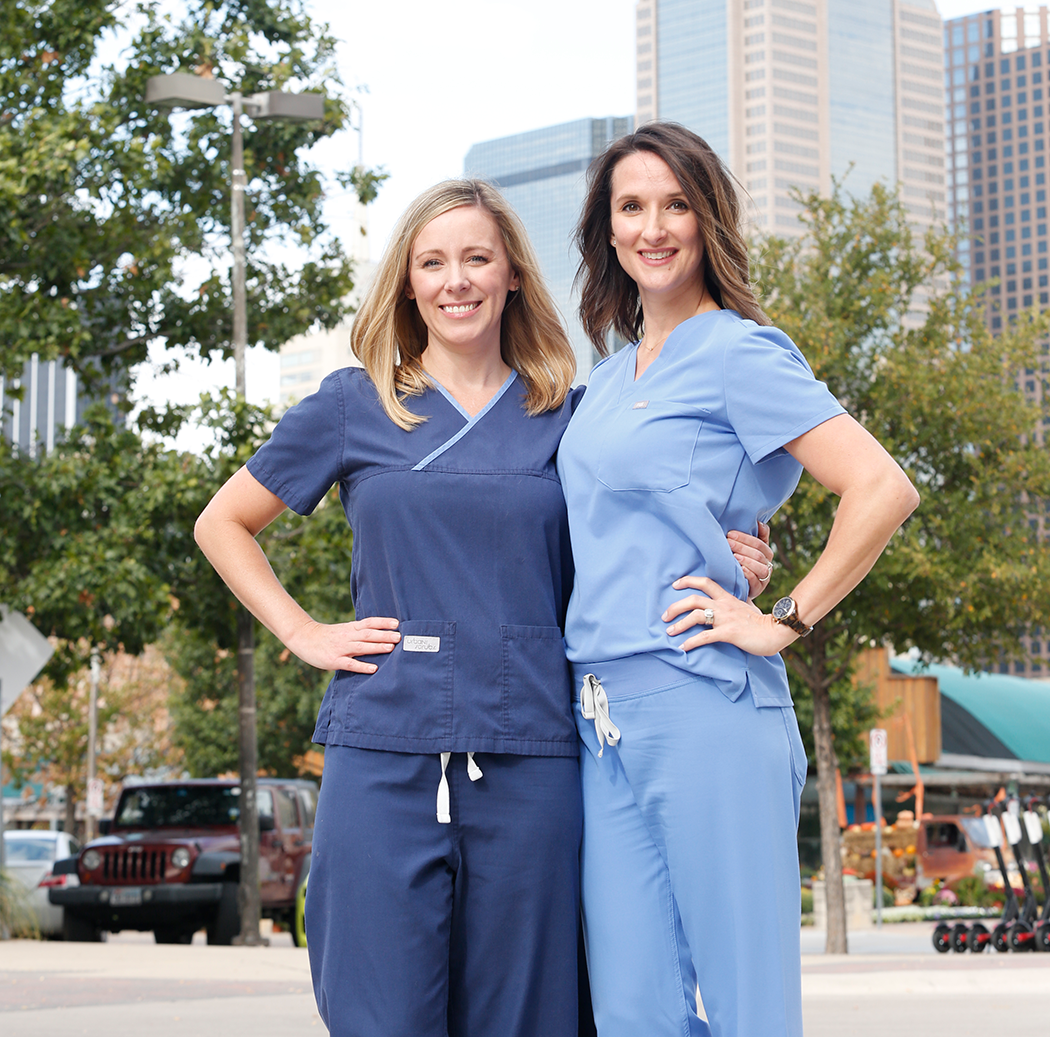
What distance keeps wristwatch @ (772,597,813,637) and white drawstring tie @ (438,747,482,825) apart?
25.3 inches

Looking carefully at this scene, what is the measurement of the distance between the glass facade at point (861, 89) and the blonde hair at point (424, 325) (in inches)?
7200

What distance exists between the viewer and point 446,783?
278 centimetres

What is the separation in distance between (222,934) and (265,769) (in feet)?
74.3

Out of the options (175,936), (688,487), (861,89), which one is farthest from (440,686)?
(861,89)

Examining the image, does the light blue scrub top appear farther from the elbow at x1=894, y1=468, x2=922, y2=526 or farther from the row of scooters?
the row of scooters

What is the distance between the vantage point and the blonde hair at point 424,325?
310 centimetres

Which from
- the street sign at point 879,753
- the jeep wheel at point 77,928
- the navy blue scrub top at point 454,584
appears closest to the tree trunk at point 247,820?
the jeep wheel at point 77,928

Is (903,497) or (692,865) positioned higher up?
(903,497)

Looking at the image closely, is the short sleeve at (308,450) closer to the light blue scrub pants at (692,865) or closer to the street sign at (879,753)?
the light blue scrub pants at (692,865)

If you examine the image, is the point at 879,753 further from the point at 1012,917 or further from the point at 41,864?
the point at 41,864

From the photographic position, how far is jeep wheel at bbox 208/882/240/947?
14.7 m

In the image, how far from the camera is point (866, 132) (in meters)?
183

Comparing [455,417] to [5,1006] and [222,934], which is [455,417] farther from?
[222,934]

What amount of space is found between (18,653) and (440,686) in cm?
1110
